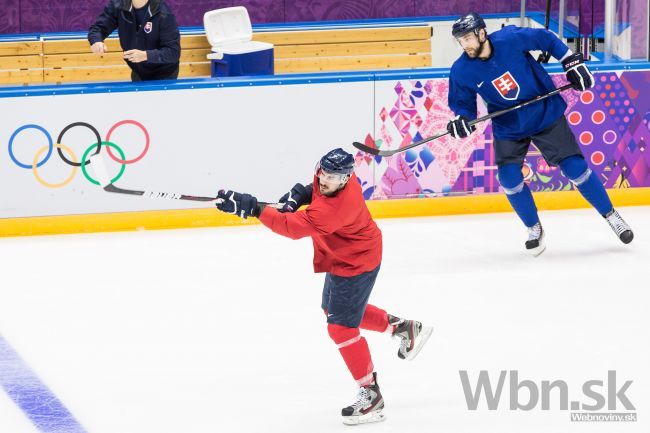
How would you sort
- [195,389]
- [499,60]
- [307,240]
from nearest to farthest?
Result: [195,389] < [499,60] < [307,240]

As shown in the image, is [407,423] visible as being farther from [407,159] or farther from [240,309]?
[407,159]

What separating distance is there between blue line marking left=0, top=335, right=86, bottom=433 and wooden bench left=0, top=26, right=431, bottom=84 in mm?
4931

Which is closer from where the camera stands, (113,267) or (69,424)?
(69,424)

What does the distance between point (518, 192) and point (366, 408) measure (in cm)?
248

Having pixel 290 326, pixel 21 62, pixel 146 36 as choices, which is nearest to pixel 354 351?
pixel 290 326

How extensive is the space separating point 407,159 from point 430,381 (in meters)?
2.74

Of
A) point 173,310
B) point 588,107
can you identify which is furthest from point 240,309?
point 588,107

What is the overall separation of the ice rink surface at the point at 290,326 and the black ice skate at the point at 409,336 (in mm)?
A: 65

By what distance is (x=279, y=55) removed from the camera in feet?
31.9

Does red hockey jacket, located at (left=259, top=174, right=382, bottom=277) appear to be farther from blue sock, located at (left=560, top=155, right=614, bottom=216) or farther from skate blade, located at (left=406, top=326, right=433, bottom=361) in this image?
blue sock, located at (left=560, top=155, right=614, bottom=216)

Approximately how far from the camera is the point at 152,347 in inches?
186

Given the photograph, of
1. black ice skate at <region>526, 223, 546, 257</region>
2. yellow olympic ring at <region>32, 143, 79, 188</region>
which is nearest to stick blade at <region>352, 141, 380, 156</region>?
black ice skate at <region>526, 223, 546, 257</region>

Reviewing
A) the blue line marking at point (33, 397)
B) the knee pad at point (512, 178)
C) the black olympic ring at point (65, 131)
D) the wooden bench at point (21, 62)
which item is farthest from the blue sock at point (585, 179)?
the wooden bench at point (21, 62)

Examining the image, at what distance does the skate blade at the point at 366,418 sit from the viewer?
384 centimetres
